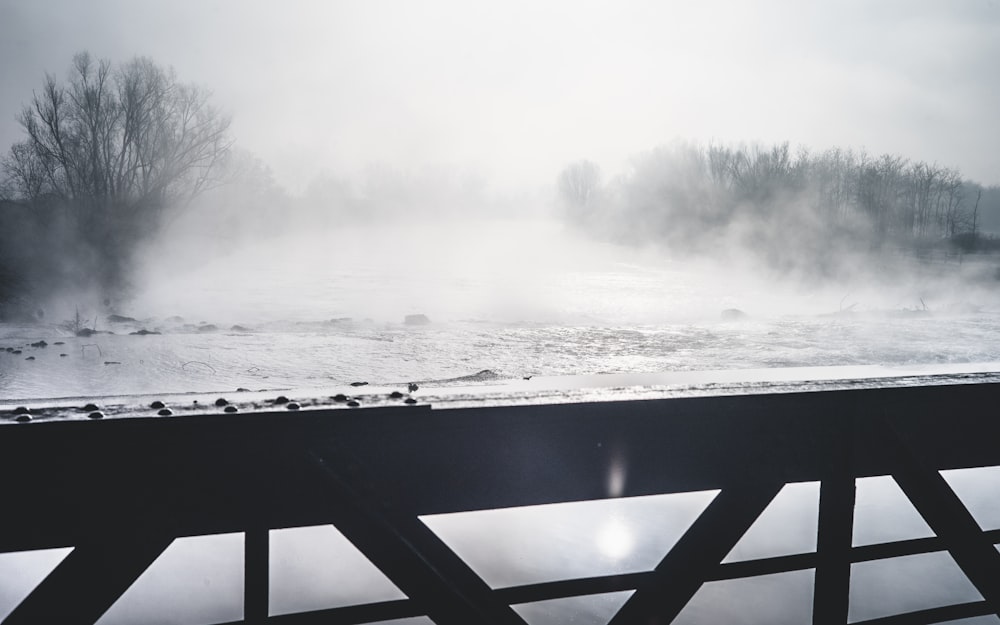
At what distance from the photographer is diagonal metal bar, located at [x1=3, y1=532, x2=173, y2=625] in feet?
3.34

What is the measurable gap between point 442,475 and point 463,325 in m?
19.1

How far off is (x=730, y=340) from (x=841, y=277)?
70.1ft

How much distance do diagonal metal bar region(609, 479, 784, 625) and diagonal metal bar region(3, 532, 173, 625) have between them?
2.80 ft

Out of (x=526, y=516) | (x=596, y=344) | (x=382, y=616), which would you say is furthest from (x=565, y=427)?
(x=596, y=344)

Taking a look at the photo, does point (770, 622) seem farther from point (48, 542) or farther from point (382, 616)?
point (48, 542)

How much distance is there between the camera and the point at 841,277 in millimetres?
34125

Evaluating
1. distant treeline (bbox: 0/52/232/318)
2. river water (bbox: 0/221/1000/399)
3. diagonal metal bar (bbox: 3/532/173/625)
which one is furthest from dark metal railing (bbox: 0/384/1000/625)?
distant treeline (bbox: 0/52/232/318)

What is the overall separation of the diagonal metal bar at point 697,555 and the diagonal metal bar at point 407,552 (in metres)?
0.30

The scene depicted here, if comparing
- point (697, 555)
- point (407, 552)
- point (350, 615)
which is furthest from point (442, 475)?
point (697, 555)

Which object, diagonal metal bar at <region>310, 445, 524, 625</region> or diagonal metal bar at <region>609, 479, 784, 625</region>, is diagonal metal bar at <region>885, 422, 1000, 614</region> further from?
diagonal metal bar at <region>310, 445, 524, 625</region>

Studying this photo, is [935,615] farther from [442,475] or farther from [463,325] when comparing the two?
[463,325]

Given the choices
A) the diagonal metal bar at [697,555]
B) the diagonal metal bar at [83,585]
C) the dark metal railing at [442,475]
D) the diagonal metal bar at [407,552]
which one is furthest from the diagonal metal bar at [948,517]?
the diagonal metal bar at [83,585]

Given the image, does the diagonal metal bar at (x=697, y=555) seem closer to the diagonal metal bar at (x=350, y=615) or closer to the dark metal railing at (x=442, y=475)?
the dark metal railing at (x=442, y=475)

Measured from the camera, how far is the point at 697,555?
1.30m
